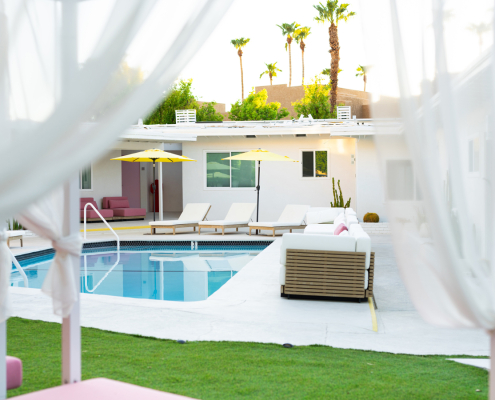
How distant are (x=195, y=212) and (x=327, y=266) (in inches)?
347

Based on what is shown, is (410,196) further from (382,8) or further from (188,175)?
(188,175)

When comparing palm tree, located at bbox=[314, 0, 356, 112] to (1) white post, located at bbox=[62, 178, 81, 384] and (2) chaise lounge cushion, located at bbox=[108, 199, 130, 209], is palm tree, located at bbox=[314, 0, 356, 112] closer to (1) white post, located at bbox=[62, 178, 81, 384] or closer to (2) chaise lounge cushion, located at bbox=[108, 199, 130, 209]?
(2) chaise lounge cushion, located at bbox=[108, 199, 130, 209]

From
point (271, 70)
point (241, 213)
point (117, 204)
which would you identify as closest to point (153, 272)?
point (241, 213)

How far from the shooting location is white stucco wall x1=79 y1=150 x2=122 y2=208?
56.9 feet

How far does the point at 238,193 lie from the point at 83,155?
15.3 meters

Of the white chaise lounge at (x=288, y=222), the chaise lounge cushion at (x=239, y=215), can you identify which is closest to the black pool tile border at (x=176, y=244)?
the white chaise lounge at (x=288, y=222)

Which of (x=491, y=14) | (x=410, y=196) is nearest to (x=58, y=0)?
(x=410, y=196)

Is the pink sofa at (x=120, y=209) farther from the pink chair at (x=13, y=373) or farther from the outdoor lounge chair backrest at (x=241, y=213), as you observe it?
the pink chair at (x=13, y=373)

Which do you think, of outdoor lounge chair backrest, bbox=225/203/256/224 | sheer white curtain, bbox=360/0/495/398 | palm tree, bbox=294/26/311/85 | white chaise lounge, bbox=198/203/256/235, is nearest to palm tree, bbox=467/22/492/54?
sheer white curtain, bbox=360/0/495/398

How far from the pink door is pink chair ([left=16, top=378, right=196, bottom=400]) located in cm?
1775

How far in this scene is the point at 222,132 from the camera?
16.0m

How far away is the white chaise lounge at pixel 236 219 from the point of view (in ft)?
43.8

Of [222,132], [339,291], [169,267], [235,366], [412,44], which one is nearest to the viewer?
[412,44]

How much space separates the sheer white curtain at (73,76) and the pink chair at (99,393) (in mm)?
1392
